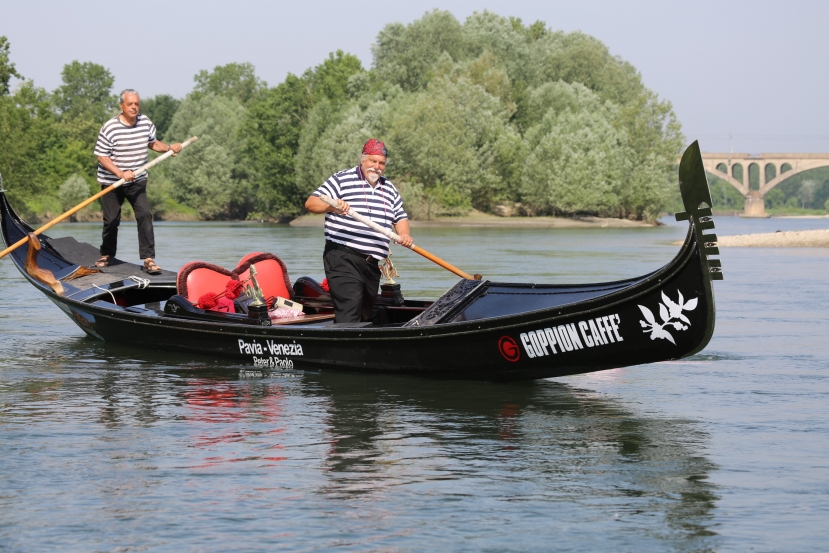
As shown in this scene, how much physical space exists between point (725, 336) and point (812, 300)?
151 inches

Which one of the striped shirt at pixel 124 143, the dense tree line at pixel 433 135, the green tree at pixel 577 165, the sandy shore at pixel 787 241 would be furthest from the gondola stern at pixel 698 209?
the green tree at pixel 577 165

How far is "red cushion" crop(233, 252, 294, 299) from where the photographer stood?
8766 millimetres

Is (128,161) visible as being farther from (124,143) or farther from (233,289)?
(233,289)

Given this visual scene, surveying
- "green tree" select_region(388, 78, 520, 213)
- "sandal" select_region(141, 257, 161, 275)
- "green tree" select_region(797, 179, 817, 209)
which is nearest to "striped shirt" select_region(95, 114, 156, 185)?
"sandal" select_region(141, 257, 161, 275)

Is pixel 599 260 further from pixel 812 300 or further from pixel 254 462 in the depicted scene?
pixel 254 462

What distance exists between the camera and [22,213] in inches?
1853

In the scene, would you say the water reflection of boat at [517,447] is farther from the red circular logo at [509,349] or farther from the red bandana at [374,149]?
the red bandana at [374,149]

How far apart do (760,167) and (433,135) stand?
4854 cm

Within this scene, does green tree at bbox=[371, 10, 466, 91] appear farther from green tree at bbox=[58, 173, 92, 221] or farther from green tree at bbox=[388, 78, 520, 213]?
green tree at bbox=[58, 173, 92, 221]

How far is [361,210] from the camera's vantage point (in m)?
7.22

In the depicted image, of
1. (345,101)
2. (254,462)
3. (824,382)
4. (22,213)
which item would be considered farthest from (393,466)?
(345,101)

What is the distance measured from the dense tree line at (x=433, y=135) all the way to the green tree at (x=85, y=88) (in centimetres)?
2331

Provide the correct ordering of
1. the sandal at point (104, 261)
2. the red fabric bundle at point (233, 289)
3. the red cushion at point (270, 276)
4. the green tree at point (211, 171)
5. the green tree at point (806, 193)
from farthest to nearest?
1. the green tree at point (806, 193)
2. the green tree at point (211, 171)
3. the sandal at point (104, 261)
4. the red cushion at point (270, 276)
5. the red fabric bundle at point (233, 289)

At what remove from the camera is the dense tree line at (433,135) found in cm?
4919
